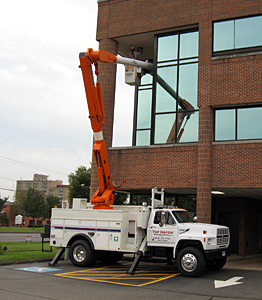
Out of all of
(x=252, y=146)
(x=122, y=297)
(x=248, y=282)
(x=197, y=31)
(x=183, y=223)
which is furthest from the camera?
(x=197, y=31)

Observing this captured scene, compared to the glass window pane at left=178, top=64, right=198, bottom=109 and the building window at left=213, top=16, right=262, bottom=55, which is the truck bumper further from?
the building window at left=213, top=16, right=262, bottom=55

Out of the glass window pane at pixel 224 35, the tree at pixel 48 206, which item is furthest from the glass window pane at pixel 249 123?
the tree at pixel 48 206

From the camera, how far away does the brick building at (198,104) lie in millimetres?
16828

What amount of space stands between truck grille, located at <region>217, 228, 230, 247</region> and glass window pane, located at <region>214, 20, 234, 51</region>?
884 centimetres

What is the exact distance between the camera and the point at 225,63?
1734 centimetres

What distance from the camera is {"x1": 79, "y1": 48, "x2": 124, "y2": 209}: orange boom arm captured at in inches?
577

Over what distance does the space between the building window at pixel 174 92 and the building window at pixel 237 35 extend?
1183mm

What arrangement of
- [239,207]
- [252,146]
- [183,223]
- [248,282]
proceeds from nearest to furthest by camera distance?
[248,282] < [183,223] < [252,146] < [239,207]

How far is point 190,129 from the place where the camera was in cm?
1825

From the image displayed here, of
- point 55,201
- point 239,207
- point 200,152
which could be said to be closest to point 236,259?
point 239,207

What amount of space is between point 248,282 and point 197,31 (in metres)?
12.3

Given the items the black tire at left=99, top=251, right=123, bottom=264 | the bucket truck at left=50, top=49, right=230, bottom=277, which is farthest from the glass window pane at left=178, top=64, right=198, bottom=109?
the black tire at left=99, top=251, right=123, bottom=264

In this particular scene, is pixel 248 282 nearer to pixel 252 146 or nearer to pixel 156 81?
pixel 252 146

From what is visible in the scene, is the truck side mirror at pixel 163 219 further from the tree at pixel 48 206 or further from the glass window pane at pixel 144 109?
the tree at pixel 48 206
